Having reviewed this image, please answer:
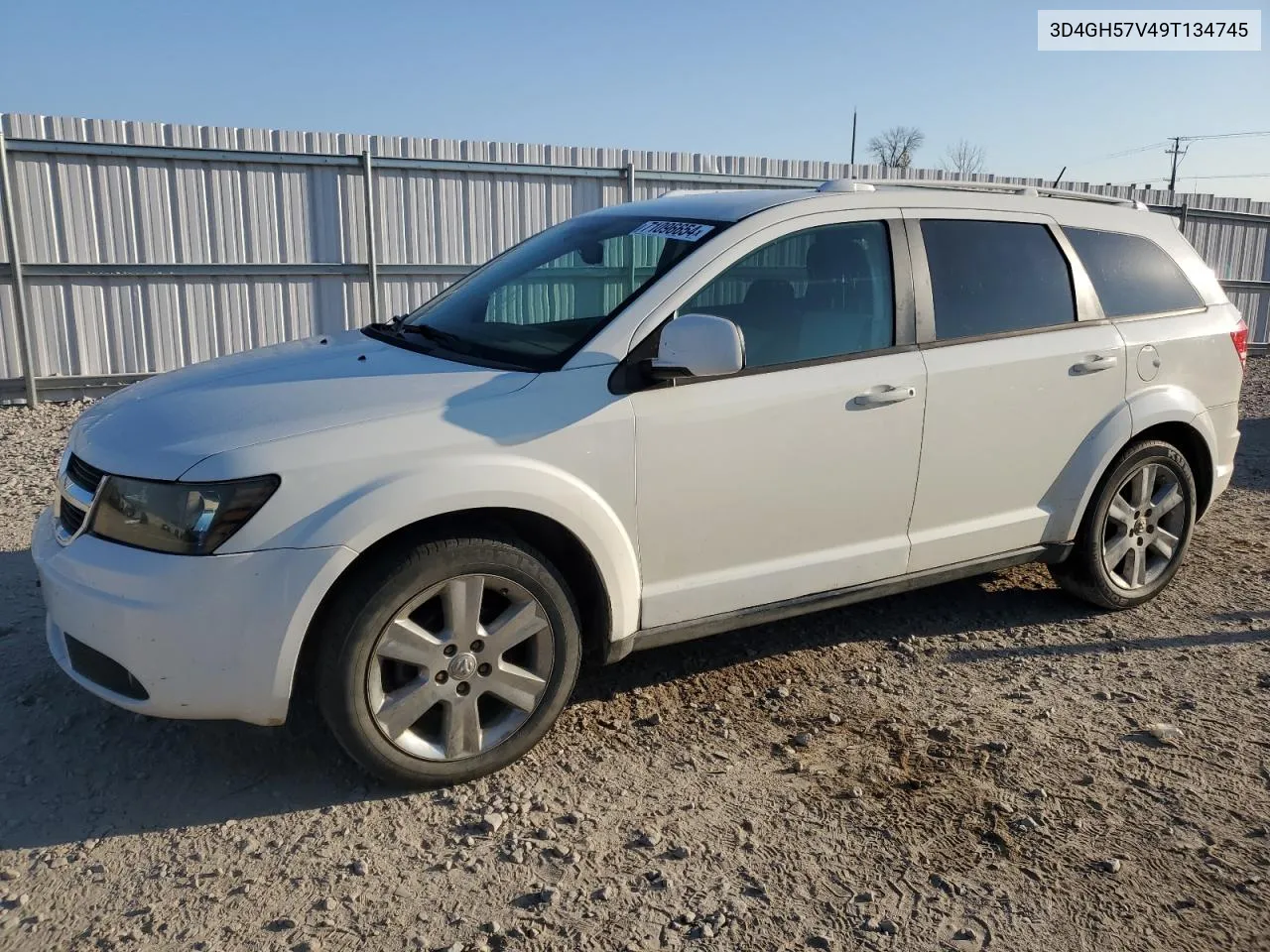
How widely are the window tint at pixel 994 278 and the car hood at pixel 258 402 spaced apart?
1.80 meters

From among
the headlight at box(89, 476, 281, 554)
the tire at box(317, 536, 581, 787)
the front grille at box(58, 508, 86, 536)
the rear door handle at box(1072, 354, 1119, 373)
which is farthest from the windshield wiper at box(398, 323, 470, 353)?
the rear door handle at box(1072, 354, 1119, 373)

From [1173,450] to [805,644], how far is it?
1.98 m

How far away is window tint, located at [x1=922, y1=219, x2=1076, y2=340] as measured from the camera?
13.6ft

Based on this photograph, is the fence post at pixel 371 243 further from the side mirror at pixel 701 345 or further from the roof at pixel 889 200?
the side mirror at pixel 701 345

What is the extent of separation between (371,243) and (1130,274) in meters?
7.82

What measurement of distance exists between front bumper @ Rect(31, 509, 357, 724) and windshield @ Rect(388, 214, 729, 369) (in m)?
1.05

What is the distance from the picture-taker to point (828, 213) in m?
3.94

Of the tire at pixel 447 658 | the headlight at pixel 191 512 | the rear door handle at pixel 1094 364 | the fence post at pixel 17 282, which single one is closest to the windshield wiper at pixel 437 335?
the tire at pixel 447 658

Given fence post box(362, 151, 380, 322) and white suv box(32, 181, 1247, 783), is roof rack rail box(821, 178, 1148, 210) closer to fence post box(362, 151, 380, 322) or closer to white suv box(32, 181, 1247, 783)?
white suv box(32, 181, 1247, 783)

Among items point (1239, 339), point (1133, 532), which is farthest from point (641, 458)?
point (1239, 339)

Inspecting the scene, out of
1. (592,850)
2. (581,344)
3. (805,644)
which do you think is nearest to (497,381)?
(581,344)

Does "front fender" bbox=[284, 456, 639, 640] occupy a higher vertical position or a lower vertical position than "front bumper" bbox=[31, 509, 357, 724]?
higher

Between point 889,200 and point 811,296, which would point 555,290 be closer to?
point 811,296

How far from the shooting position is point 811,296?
12.7 feet
